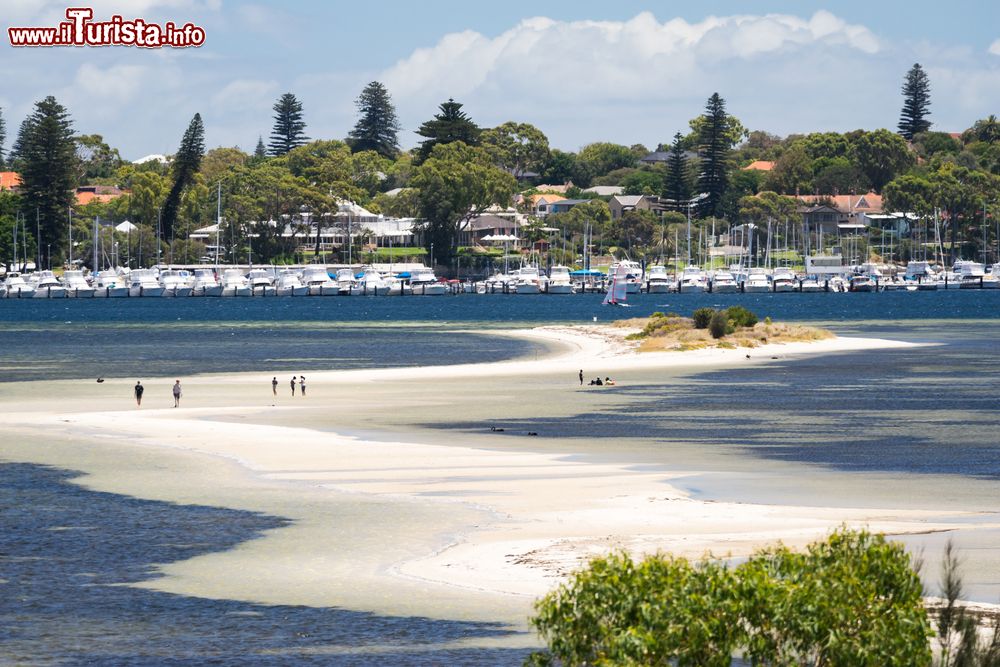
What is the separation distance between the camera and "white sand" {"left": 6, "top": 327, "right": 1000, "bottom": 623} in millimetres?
28250

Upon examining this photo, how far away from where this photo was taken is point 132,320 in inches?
6289

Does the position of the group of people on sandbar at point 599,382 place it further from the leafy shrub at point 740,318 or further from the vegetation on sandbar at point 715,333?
the leafy shrub at point 740,318

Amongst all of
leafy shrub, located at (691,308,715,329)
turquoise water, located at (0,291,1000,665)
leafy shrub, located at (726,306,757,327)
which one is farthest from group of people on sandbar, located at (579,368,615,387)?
leafy shrub, located at (726,306,757,327)

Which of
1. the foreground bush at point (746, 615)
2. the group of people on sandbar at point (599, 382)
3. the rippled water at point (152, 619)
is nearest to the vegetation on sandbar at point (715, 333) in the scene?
the group of people on sandbar at point (599, 382)

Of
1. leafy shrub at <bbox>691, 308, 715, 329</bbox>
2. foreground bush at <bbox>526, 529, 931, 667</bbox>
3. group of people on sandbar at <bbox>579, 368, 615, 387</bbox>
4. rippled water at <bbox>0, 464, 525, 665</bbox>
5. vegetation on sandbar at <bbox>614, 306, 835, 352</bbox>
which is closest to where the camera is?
foreground bush at <bbox>526, 529, 931, 667</bbox>

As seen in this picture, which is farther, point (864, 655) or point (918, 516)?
point (918, 516)

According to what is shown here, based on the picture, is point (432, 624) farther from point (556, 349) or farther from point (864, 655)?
point (556, 349)

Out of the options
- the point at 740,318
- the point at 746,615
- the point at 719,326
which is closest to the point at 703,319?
the point at 719,326

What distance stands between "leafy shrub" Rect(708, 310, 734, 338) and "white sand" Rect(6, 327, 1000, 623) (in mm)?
44727

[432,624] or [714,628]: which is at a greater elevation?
[714,628]

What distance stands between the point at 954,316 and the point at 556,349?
68.1m

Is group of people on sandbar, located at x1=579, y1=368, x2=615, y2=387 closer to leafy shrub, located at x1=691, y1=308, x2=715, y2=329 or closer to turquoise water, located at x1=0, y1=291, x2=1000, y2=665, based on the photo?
turquoise water, located at x1=0, y1=291, x2=1000, y2=665

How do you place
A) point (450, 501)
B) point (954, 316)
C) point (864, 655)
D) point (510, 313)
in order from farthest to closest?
point (510, 313) < point (954, 316) < point (450, 501) < point (864, 655)

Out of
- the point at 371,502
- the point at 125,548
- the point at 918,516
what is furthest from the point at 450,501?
the point at 918,516
